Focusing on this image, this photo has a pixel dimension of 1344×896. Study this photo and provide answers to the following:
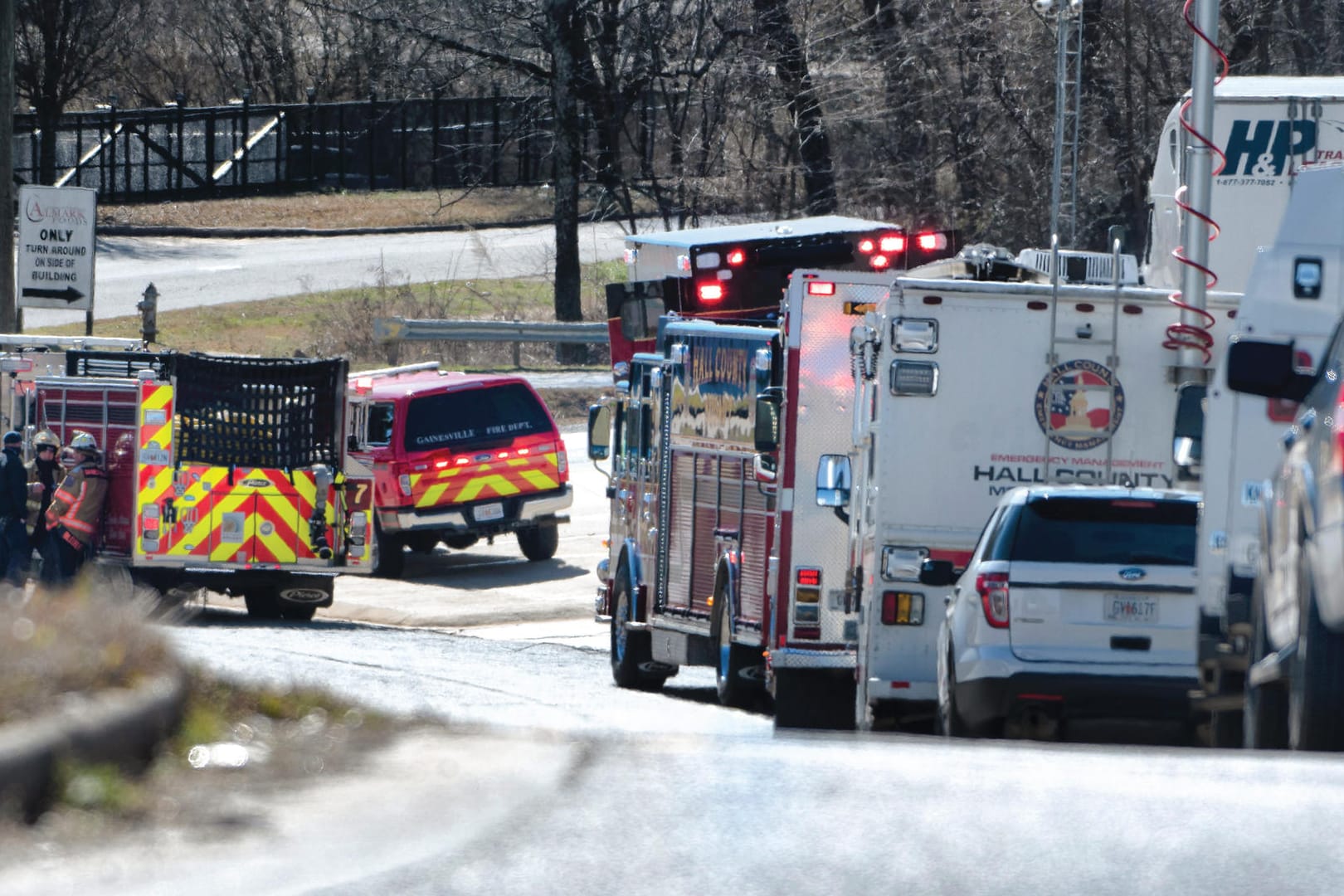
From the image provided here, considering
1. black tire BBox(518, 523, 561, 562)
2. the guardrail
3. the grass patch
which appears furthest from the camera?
the grass patch

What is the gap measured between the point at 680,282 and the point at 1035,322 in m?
6.22

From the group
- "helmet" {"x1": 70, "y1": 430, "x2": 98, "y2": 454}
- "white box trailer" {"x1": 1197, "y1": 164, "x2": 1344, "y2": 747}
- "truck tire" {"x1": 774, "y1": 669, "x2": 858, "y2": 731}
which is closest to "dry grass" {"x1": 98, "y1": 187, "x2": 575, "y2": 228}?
"helmet" {"x1": 70, "y1": 430, "x2": 98, "y2": 454}

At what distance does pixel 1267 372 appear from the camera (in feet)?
26.0

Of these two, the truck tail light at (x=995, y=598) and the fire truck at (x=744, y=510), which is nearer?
the truck tail light at (x=995, y=598)

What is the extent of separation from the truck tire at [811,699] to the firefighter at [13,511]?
9.56 meters

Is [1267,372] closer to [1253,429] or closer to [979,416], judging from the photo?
[1253,429]

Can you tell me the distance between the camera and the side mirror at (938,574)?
10.9 m

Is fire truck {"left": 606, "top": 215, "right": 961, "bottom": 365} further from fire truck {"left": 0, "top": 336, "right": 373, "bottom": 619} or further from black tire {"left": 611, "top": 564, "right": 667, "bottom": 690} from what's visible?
fire truck {"left": 0, "top": 336, "right": 373, "bottom": 619}

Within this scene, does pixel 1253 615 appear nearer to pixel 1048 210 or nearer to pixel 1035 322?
pixel 1035 322

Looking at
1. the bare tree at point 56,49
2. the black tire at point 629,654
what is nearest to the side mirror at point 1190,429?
the black tire at point 629,654

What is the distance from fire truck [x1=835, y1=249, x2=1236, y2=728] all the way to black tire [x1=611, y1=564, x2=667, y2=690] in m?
4.55

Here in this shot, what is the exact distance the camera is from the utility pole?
2147 centimetres

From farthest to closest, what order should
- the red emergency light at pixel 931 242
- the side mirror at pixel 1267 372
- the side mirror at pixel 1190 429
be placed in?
the red emergency light at pixel 931 242 < the side mirror at pixel 1190 429 < the side mirror at pixel 1267 372

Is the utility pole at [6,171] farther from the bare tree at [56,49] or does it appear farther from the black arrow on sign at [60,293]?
the bare tree at [56,49]
